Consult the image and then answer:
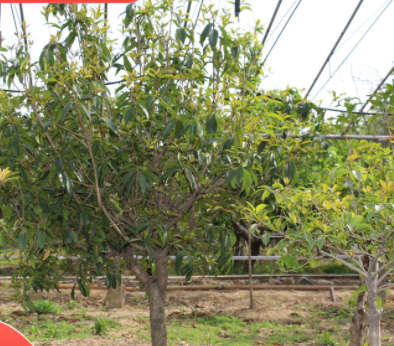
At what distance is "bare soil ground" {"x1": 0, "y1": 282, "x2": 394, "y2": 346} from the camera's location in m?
4.56

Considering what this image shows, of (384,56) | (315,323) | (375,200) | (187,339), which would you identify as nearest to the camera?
(375,200)

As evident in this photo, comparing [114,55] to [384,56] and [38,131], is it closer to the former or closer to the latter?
[38,131]

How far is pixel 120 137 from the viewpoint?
2783mm

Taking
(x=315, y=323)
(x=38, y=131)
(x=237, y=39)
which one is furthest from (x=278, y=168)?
(x=315, y=323)

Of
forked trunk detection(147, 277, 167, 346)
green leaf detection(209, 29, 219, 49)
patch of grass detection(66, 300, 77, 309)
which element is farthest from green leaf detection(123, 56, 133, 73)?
Answer: patch of grass detection(66, 300, 77, 309)

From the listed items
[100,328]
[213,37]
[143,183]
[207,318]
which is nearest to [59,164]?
[143,183]

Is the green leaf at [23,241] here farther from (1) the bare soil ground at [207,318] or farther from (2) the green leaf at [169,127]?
(1) the bare soil ground at [207,318]

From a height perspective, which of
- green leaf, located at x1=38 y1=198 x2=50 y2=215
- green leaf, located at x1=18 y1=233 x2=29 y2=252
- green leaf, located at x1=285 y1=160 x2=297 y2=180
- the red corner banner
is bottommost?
the red corner banner

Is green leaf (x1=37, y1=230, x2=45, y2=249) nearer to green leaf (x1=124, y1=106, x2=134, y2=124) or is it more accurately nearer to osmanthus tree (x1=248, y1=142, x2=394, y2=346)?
green leaf (x1=124, y1=106, x2=134, y2=124)

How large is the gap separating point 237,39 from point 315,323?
3846 millimetres

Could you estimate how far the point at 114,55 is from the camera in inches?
116

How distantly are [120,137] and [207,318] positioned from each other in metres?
3.49

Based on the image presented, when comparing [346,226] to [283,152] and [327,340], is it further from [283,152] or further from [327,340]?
[327,340]

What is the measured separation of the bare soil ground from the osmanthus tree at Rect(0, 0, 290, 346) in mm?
1776
